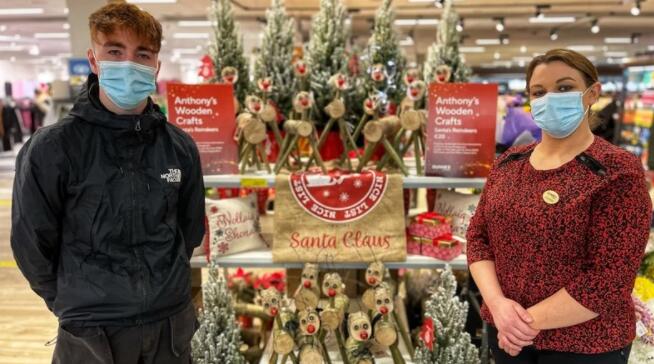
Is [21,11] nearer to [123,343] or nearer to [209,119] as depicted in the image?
[209,119]

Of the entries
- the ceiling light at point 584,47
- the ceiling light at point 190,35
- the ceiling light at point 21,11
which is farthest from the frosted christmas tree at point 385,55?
the ceiling light at point 584,47

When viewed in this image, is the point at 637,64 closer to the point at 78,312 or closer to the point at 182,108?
the point at 182,108

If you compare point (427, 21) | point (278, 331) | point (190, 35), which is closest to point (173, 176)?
point (278, 331)

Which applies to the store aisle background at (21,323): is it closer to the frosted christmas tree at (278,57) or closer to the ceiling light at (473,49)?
the frosted christmas tree at (278,57)

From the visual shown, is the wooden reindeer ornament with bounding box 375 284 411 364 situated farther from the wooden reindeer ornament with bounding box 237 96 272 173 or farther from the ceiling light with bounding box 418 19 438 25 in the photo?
the ceiling light with bounding box 418 19 438 25

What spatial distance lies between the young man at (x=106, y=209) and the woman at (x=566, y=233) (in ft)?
3.36

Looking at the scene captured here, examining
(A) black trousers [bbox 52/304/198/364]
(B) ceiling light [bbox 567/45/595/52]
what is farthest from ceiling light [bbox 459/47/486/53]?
(A) black trousers [bbox 52/304/198/364]

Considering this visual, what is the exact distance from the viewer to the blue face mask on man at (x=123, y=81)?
158 centimetres

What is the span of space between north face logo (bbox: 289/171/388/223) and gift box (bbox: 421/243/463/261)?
1.18 ft

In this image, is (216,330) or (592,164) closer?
(592,164)

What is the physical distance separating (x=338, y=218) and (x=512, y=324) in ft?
3.73

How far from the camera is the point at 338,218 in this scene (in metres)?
2.53

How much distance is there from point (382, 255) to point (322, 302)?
1.72ft

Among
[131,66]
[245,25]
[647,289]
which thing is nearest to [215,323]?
[131,66]
